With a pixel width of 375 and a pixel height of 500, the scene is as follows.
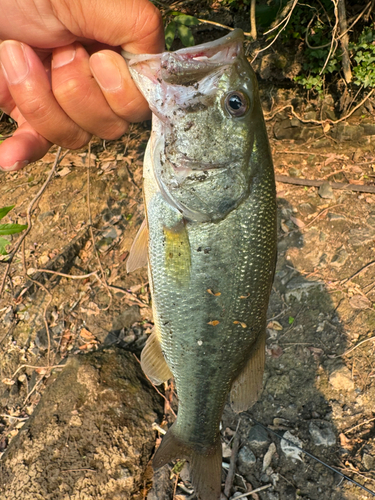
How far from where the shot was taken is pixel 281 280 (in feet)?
12.6

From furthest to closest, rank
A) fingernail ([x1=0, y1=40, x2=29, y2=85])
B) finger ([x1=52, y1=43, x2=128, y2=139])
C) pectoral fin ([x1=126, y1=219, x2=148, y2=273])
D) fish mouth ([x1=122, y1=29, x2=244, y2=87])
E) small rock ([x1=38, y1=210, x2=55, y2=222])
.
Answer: small rock ([x1=38, y1=210, x2=55, y2=222]), finger ([x1=52, y1=43, x2=128, y2=139]), pectoral fin ([x1=126, y1=219, x2=148, y2=273]), fingernail ([x1=0, y1=40, x2=29, y2=85]), fish mouth ([x1=122, y1=29, x2=244, y2=87])

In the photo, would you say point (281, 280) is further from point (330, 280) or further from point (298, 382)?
point (298, 382)

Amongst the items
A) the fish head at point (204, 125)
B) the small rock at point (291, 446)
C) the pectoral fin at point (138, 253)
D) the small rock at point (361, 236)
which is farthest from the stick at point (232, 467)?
the small rock at point (361, 236)

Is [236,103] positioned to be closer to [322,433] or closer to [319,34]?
[322,433]

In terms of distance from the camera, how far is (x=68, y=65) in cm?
216

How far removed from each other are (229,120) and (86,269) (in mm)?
3063

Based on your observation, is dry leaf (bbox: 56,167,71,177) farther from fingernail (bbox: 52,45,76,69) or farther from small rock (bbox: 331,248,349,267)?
small rock (bbox: 331,248,349,267)

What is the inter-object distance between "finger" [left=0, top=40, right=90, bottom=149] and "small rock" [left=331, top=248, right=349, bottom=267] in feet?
9.59

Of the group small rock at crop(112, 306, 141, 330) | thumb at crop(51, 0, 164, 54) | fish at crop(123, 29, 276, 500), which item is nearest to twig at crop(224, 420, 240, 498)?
fish at crop(123, 29, 276, 500)

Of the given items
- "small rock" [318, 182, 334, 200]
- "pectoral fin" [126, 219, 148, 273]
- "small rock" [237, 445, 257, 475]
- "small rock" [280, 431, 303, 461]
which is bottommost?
"small rock" [237, 445, 257, 475]

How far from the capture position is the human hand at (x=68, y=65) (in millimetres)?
1906

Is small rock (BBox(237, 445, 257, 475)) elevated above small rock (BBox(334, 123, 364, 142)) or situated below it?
below

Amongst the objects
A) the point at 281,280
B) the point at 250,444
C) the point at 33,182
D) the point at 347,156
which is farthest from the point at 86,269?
the point at 347,156

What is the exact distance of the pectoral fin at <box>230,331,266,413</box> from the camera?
6.55ft
